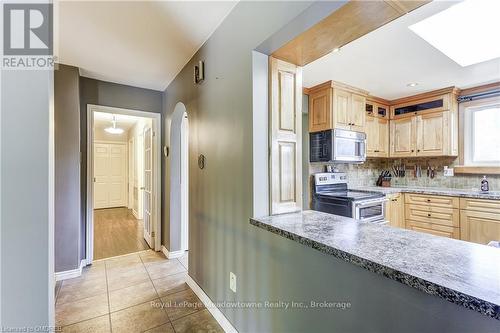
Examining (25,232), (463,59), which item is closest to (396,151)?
(463,59)

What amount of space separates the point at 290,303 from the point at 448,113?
370 cm

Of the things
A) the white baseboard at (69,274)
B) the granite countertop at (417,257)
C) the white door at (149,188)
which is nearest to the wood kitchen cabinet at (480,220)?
the granite countertop at (417,257)

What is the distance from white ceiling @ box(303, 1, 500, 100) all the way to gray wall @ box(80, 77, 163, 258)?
2227 mm

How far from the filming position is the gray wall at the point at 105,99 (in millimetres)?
2924

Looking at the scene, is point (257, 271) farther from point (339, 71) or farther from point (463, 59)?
point (463, 59)

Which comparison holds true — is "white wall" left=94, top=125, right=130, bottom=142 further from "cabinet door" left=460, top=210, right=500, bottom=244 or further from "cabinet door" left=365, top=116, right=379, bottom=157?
"cabinet door" left=460, top=210, right=500, bottom=244

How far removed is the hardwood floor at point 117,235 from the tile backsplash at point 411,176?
120 inches

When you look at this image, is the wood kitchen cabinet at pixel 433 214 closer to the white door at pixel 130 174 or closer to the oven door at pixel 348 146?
the oven door at pixel 348 146

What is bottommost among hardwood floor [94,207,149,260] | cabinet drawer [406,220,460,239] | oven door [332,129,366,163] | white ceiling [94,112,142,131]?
hardwood floor [94,207,149,260]

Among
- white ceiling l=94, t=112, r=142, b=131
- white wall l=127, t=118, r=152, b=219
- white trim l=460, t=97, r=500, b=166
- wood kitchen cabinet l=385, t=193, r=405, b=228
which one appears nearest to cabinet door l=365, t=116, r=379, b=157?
wood kitchen cabinet l=385, t=193, r=405, b=228

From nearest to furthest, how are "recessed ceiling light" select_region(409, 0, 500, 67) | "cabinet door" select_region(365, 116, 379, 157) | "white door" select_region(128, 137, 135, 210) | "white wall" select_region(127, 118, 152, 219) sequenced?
"recessed ceiling light" select_region(409, 0, 500, 67), "cabinet door" select_region(365, 116, 379, 157), "white wall" select_region(127, 118, 152, 219), "white door" select_region(128, 137, 135, 210)

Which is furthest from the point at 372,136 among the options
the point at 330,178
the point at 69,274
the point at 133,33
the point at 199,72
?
the point at 69,274

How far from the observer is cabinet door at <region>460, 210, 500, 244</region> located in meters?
2.70

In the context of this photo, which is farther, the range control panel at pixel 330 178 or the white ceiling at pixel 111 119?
the white ceiling at pixel 111 119
